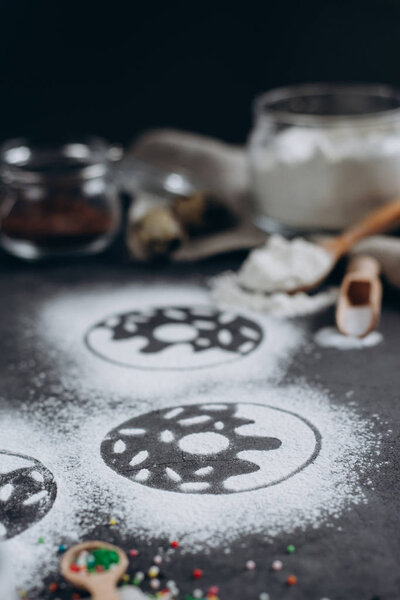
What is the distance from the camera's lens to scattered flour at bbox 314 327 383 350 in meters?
Result: 0.89

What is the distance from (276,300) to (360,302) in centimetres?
10

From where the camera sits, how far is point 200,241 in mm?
1193

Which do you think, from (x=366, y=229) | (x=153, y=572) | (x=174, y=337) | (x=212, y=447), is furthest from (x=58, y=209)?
(x=153, y=572)

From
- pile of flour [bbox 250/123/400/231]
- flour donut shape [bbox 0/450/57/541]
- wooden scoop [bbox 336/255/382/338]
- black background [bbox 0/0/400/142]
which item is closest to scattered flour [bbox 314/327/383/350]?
Result: wooden scoop [bbox 336/255/382/338]

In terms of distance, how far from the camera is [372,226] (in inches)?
42.0

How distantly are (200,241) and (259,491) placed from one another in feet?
1.96

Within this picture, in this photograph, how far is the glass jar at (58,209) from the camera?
1123 mm

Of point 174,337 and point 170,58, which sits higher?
point 170,58

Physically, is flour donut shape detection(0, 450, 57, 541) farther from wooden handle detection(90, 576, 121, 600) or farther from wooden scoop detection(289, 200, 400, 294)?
wooden scoop detection(289, 200, 400, 294)

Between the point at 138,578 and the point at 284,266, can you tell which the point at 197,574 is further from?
the point at 284,266

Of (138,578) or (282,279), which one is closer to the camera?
(138,578)

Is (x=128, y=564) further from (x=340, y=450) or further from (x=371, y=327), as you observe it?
(x=371, y=327)

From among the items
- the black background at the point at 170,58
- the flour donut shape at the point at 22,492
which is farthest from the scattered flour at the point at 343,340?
the black background at the point at 170,58

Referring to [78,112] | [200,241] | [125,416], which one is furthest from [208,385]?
[78,112]
